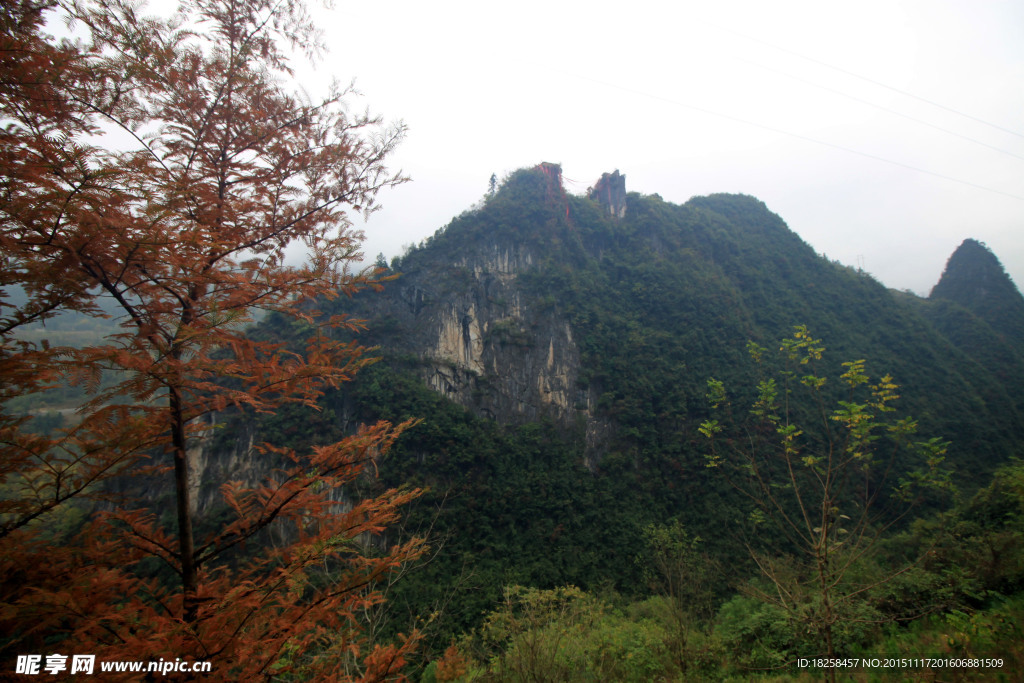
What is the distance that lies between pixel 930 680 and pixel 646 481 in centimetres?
1945

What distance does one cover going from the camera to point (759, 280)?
36250 mm

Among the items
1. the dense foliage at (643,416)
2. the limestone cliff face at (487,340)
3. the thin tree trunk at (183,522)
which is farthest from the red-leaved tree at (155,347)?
the limestone cliff face at (487,340)

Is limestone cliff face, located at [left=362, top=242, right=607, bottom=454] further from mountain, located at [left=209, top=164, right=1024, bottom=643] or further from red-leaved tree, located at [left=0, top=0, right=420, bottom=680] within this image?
red-leaved tree, located at [left=0, top=0, right=420, bottom=680]

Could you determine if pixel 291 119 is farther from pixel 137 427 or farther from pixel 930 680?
pixel 930 680

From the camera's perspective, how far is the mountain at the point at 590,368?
1950 cm

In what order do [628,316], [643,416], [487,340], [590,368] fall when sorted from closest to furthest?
[643,416], [487,340], [590,368], [628,316]

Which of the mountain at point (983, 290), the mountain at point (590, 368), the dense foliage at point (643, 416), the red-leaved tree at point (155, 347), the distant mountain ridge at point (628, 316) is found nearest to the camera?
the red-leaved tree at point (155, 347)

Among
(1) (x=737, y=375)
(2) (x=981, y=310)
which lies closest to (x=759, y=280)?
(1) (x=737, y=375)

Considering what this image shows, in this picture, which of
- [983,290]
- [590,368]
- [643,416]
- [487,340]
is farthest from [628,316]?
[983,290]

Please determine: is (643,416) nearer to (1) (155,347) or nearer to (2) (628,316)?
(2) (628,316)

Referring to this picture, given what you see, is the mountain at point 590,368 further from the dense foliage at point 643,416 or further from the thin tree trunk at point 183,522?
the thin tree trunk at point 183,522

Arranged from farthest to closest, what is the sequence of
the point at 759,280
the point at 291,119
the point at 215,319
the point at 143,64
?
the point at 759,280
the point at 291,119
the point at 143,64
the point at 215,319

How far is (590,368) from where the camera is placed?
1094 inches

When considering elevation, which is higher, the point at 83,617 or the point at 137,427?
the point at 137,427
